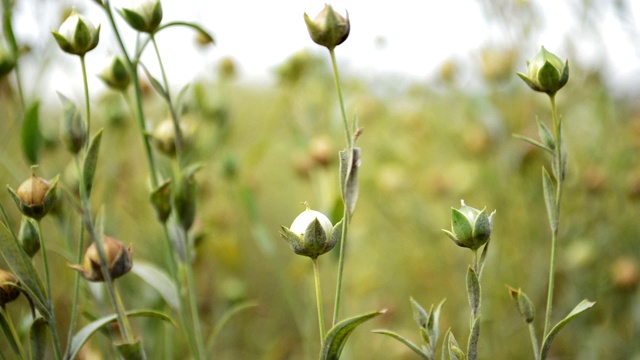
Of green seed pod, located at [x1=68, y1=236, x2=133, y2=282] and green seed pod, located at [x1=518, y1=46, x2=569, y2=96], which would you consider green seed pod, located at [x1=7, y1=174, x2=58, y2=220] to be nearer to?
green seed pod, located at [x1=68, y1=236, x2=133, y2=282]

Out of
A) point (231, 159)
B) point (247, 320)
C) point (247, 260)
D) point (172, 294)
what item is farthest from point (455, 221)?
point (247, 260)

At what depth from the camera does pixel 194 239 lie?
0.75m

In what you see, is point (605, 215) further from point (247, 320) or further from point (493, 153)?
point (247, 320)

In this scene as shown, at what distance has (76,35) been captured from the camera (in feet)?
1.73

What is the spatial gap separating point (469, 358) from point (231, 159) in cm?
63

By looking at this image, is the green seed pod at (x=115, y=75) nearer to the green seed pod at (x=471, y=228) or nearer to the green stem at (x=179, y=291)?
the green stem at (x=179, y=291)

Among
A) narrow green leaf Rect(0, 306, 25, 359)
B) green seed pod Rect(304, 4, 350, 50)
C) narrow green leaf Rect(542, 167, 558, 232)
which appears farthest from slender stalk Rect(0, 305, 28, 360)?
narrow green leaf Rect(542, 167, 558, 232)

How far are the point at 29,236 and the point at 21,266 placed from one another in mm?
35

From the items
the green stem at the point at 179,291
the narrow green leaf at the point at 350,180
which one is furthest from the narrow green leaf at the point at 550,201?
the green stem at the point at 179,291

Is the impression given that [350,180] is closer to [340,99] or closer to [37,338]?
[340,99]

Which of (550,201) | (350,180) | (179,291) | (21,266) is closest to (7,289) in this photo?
(21,266)

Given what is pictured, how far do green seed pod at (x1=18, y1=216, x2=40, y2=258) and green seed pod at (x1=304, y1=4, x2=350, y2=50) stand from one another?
276mm

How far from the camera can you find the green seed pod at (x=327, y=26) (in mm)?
517

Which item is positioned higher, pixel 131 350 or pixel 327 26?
pixel 327 26
